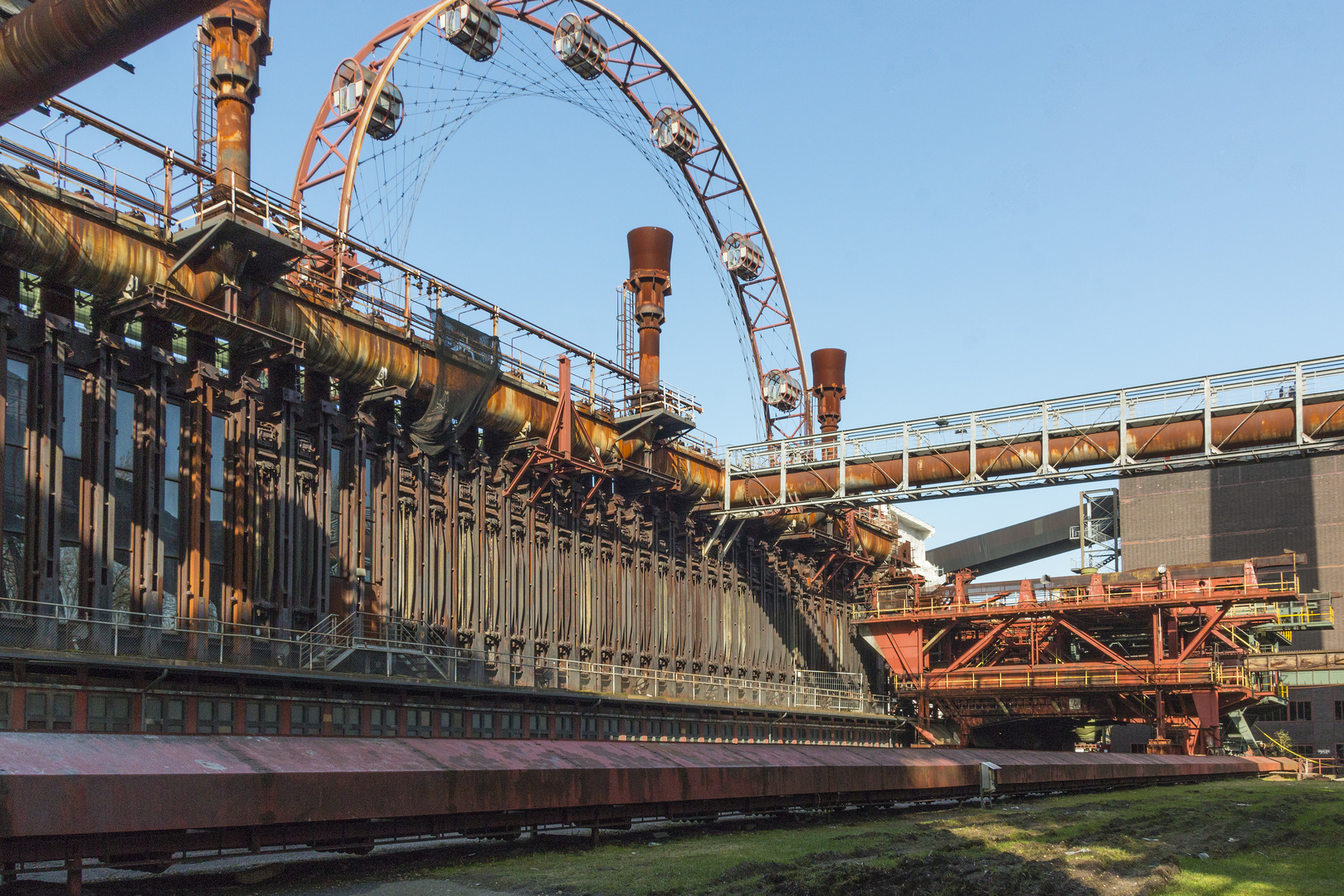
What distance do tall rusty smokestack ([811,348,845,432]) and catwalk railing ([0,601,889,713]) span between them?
17778 millimetres

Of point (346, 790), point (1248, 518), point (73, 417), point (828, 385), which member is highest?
point (828, 385)

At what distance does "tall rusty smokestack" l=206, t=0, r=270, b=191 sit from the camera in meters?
30.6

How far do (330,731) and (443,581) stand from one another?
8.22 m

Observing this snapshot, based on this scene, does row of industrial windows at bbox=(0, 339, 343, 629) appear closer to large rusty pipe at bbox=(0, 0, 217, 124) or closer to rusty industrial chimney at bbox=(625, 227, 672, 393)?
large rusty pipe at bbox=(0, 0, 217, 124)

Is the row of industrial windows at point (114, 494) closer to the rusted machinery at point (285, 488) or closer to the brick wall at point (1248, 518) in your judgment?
the rusted machinery at point (285, 488)

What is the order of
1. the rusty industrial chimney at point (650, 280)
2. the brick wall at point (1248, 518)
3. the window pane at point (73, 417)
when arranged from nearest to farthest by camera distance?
the window pane at point (73, 417), the rusty industrial chimney at point (650, 280), the brick wall at point (1248, 518)

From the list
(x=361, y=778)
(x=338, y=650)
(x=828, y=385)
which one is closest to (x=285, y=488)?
(x=338, y=650)

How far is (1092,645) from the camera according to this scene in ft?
189

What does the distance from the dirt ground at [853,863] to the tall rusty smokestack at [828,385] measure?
43463 millimetres

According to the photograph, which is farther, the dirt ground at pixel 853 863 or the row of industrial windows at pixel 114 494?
the row of industrial windows at pixel 114 494

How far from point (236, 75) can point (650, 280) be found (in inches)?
854

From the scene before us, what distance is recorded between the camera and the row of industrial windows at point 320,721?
25.8 metres

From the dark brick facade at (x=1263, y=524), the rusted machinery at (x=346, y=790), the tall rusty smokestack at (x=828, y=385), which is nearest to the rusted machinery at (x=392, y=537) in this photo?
the rusted machinery at (x=346, y=790)

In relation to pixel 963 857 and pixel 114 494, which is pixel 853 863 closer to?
pixel 963 857
